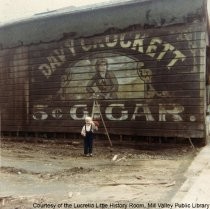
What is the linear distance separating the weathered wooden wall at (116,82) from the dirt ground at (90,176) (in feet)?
3.18

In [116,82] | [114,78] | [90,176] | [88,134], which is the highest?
[114,78]

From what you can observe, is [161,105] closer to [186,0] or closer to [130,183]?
[186,0]

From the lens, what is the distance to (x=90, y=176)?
8.45m

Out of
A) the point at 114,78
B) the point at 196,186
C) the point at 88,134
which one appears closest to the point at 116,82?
the point at 114,78

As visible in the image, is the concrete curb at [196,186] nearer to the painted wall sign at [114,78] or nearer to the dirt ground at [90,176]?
the dirt ground at [90,176]

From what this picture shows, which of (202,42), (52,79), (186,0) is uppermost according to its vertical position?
(186,0)

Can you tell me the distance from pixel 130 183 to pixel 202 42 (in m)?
6.20

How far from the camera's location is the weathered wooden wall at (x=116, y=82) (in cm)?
1223

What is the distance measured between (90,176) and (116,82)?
18.3 feet

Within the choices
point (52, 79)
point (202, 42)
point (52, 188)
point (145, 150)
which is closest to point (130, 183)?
point (52, 188)

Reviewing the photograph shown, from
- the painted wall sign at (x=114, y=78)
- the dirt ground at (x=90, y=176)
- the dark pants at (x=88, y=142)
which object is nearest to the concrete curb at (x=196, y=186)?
the dirt ground at (x=90, y=176)

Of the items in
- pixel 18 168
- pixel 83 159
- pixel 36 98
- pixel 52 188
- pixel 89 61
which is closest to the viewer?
pixel 52 188

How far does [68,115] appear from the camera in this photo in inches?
574

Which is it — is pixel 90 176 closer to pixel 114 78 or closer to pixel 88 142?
pixel 88 142
